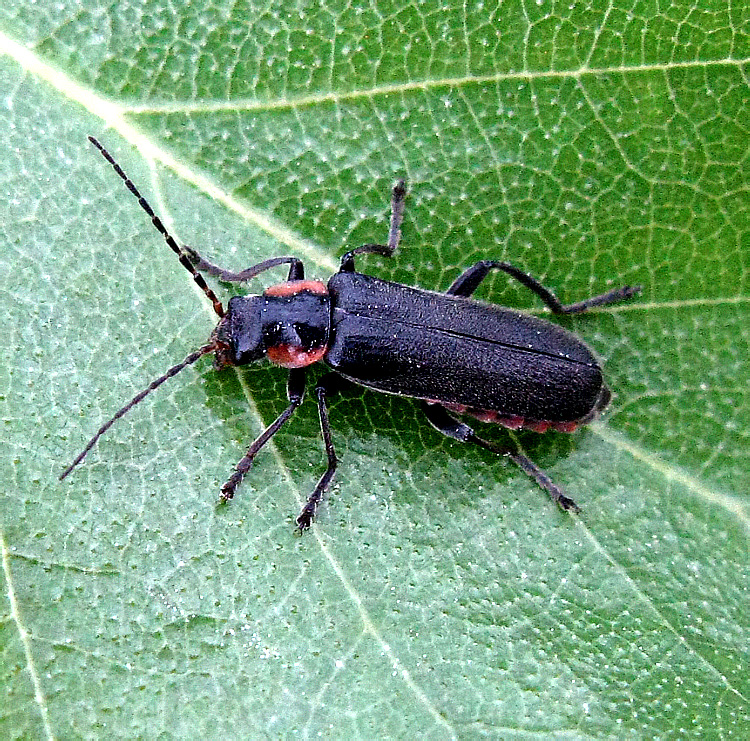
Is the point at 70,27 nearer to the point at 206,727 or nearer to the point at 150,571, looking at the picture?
the point at 150,571

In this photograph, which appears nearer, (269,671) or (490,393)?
(269,671)

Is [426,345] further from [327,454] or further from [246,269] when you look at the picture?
[246,269]

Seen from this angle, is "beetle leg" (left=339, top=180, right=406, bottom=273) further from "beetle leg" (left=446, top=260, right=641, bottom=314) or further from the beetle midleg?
"beetle leg" (left=446, top=260, right=641, bottom=314)

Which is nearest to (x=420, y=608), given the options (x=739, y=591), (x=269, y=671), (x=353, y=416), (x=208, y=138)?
(x=269, y=671)

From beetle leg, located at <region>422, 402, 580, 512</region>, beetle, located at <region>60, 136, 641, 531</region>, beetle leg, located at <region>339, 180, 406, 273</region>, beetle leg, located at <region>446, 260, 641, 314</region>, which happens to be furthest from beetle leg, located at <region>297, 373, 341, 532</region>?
beetle leg, located at <region>446, 260, 641, 314</region>

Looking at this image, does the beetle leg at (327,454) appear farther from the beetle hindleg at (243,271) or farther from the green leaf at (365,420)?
the beetle hindleg at (243,271)
